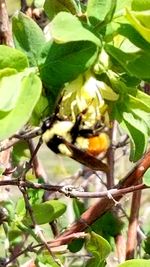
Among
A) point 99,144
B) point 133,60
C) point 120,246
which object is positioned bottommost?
point 120,246

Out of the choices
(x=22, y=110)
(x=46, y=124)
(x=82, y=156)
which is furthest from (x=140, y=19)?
(x=82, y=156)

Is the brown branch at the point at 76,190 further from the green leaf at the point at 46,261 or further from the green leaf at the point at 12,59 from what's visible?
the green leaf at the point at 12,59

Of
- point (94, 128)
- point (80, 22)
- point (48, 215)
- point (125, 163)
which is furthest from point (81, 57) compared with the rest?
point (125, 163)

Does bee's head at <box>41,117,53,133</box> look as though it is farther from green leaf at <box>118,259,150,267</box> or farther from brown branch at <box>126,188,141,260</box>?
brown branch at <box>126,188,141,260</box>

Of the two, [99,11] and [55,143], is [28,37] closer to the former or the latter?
[99,11]

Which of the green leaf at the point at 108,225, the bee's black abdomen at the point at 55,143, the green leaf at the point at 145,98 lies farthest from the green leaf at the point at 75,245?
the green leaf at the point at 145,98

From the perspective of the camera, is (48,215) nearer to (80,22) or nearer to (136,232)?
(136,232)
